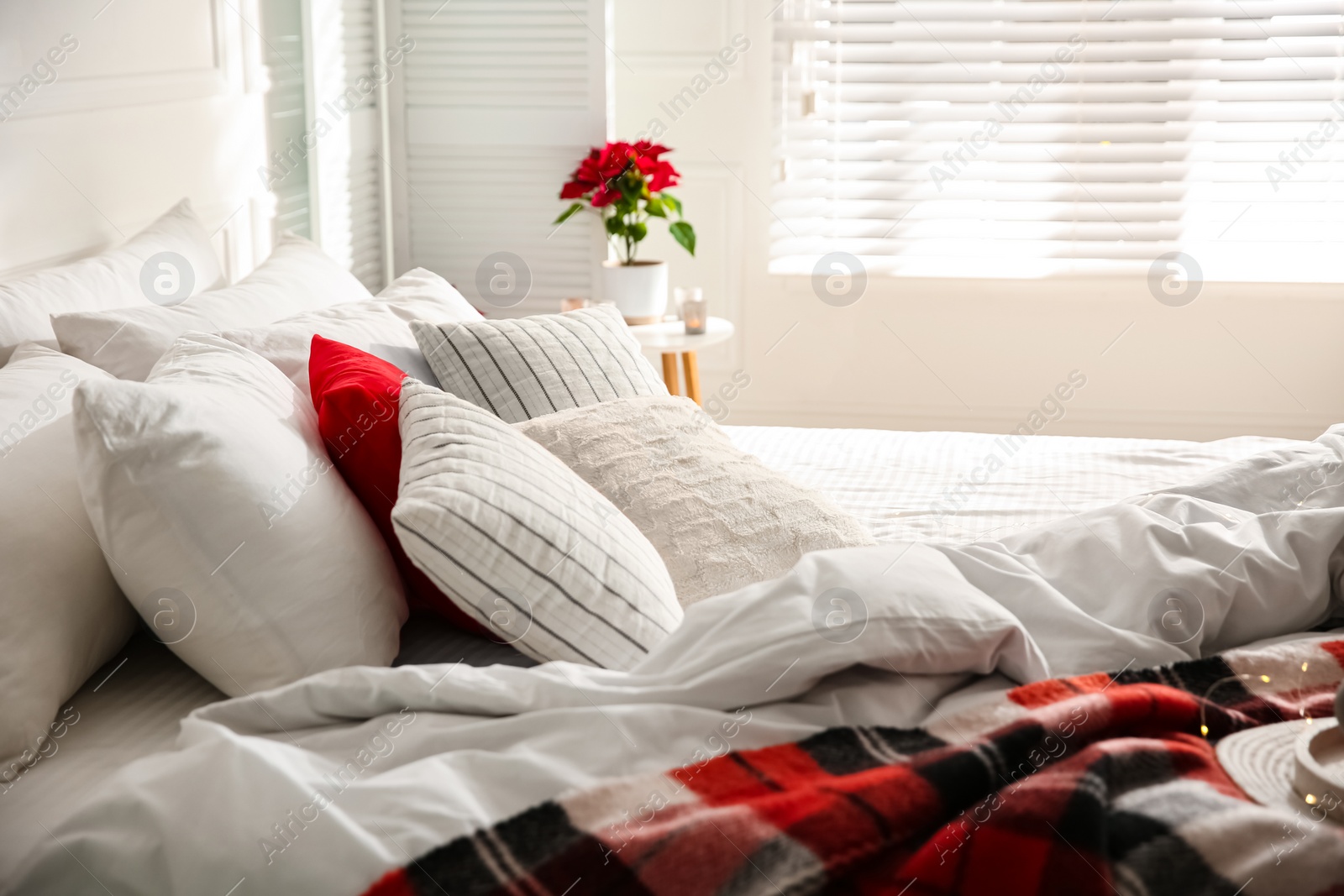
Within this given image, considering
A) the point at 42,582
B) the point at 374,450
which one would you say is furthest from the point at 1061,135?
the point at 42,582

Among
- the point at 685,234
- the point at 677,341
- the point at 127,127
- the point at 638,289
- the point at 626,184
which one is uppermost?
the point at 127,127

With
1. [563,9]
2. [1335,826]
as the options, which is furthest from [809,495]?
[563,9]

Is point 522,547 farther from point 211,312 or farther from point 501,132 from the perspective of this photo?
point 501,132

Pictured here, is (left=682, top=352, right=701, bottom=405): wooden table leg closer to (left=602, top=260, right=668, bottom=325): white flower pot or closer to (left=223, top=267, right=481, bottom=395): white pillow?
(left=602, top=260, right=668, bottom=325): white flower pot

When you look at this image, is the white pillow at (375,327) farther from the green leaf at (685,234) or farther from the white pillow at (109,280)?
the green leaf at (685,234)

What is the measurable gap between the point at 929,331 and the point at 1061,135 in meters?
0.69

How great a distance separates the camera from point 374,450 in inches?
53.4

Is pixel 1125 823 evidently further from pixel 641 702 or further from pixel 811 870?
pixel 641 702

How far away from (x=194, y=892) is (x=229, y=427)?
1.57 feet

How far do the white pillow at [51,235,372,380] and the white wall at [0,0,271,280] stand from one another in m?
0.24

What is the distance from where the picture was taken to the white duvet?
95cm

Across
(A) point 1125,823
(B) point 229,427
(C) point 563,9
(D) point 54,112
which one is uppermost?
(C) point 563,9

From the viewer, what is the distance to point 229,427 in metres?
1.23

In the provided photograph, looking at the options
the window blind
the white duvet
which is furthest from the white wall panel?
the white duvet
